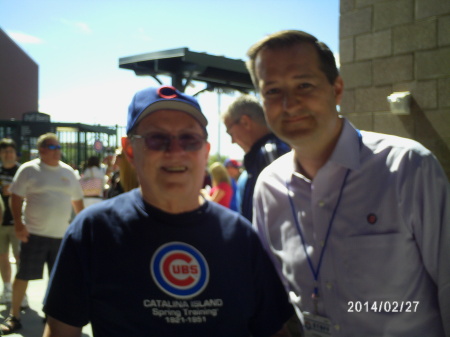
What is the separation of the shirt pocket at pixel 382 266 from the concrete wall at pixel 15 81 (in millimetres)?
34439

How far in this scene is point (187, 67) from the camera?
7.43 meters

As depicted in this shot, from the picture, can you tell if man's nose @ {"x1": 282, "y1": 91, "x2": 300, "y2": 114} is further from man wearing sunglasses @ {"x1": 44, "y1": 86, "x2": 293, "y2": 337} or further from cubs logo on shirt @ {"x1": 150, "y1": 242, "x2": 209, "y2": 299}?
cubs logo on shirt @ {"x1": 150, "y1": 242, "x2": 209, "y2": 299}

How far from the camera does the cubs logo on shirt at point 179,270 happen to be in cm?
149

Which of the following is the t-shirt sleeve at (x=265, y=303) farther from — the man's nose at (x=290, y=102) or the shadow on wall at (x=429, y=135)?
the shadow on wall at (x=429, y=135)

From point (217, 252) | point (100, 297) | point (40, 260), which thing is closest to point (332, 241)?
point (217, 252)

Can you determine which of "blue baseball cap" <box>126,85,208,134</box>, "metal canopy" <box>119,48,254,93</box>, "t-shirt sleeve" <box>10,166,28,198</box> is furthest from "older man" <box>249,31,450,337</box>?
"metal canopy" <box>119,48,254,93</box>

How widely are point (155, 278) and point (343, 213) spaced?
2.72ft

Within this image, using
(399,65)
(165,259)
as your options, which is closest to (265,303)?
(165,259)

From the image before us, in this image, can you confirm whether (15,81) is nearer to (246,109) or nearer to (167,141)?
(246,109)

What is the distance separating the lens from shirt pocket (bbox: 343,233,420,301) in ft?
5.50

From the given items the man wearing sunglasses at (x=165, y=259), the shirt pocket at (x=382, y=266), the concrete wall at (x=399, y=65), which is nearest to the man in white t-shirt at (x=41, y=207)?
the concrete wall at (x=399, y=65)

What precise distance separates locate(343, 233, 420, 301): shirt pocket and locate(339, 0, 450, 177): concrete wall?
2.32 meters

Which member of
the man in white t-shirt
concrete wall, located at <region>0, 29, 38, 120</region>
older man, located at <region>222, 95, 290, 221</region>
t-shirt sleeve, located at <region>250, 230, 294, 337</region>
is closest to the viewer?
t-shirt sleeve, located at <region>250, 230, 294, 337</region>
